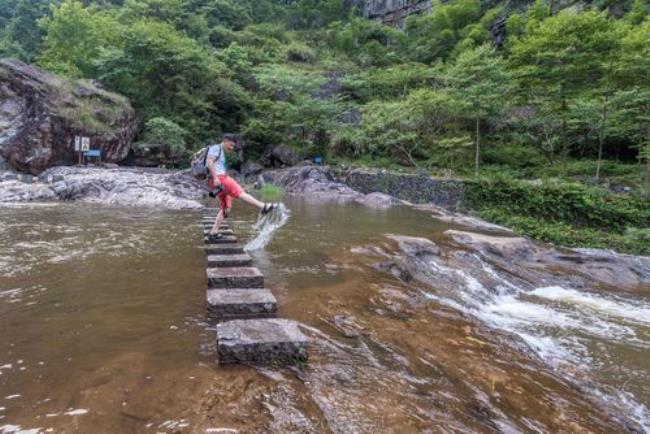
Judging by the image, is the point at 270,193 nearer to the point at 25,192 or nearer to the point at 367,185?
the point at 367,185

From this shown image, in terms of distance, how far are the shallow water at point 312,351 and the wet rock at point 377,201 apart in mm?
9731

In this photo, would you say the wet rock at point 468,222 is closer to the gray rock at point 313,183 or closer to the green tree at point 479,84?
the gray rock at point 313,183

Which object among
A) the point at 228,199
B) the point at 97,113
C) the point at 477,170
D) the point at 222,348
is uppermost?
the point at 97,113

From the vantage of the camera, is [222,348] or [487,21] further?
[487,21]

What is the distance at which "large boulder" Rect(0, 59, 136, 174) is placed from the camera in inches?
695

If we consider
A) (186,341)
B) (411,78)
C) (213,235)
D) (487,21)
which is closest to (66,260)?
(213,235)

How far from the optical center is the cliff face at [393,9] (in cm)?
4547

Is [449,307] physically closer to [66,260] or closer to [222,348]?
[222,348]

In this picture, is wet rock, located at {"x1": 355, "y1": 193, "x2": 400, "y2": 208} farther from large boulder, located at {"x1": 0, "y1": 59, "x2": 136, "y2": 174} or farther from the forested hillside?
large boulder, located at {"x1": 0, "y1": 59, "x2": 136, "y2": 174}

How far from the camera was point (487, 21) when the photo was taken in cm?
3666

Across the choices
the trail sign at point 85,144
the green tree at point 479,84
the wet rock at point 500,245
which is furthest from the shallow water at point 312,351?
the green tree at point 479,84

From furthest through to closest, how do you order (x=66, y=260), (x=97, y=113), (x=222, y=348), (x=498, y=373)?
(x=97, y=113)
(x=66, y=260)
(x=498, y=373)
(x=222, y=348)

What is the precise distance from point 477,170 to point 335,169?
7.33 metres

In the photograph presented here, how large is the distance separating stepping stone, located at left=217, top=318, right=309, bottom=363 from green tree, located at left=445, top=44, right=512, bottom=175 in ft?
63.4
